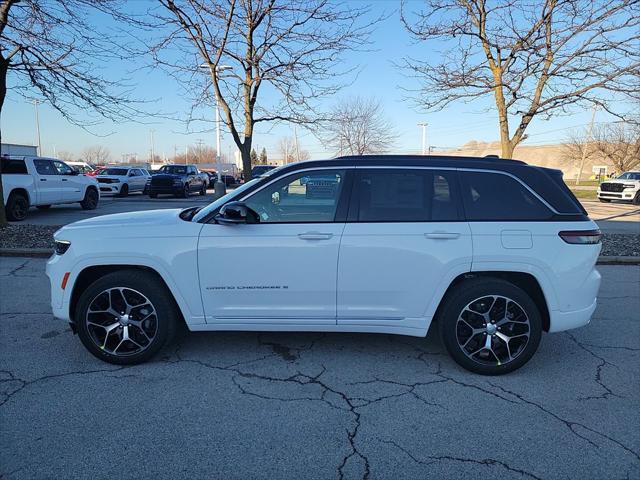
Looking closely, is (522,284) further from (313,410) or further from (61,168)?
(61,168)

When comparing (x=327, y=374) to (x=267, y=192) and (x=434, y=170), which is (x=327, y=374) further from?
(x=434, y=170)

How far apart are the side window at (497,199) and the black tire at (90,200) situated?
1540 centimetres

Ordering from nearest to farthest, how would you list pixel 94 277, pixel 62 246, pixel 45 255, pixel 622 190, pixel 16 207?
pixel 62 246 < pixel 94 277 < pixel 45 255 < pixel 16 207 < pixel 622 190

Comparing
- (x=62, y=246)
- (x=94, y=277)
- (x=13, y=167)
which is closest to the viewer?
(x=62, y=246)

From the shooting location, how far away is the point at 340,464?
8.09 ft

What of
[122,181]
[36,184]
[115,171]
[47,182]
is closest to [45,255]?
[36,184]

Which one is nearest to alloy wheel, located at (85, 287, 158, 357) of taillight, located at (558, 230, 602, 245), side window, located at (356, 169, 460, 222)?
side window, located at (356, 169, 460, 222)

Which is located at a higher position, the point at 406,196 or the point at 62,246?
the point at 406,196

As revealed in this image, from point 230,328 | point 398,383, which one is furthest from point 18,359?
point 398,383

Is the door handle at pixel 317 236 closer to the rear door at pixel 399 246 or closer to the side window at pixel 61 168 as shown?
the rear door at pixel 399 246

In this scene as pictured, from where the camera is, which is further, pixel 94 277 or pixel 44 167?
pixel 44 167

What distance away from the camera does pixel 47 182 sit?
524 inches

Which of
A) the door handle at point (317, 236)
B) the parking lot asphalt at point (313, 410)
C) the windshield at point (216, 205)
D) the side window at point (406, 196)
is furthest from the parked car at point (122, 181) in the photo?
the side window at point (406, 196)

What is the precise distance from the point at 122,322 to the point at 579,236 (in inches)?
149
